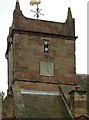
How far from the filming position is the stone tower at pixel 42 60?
3519cm

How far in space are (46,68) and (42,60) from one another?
2.54 feet

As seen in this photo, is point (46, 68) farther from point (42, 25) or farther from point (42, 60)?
point (42, 25)

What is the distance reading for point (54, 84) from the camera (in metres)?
37.0

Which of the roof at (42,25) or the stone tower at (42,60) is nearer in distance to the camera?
the stone tower at (42,60)

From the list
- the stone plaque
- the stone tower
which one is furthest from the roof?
the stone plaque

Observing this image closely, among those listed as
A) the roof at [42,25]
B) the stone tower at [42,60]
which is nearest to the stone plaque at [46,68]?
the stone tower at [42,60]

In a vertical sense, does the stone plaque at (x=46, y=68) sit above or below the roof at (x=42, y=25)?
below

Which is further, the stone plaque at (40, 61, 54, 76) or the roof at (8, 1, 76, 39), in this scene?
the roof at (8, 1, 76, 39)

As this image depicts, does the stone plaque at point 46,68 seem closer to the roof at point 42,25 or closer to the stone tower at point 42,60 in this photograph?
the stone tower at point 42,60

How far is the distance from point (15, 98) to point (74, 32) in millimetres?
9046

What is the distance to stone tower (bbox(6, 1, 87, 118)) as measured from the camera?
3519 cm

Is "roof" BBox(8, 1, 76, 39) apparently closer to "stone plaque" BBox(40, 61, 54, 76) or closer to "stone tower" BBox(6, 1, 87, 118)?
"stone tower" BBox(6, 1, 87, 118)

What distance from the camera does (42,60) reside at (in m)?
37.2

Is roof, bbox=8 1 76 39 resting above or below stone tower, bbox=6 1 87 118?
above
